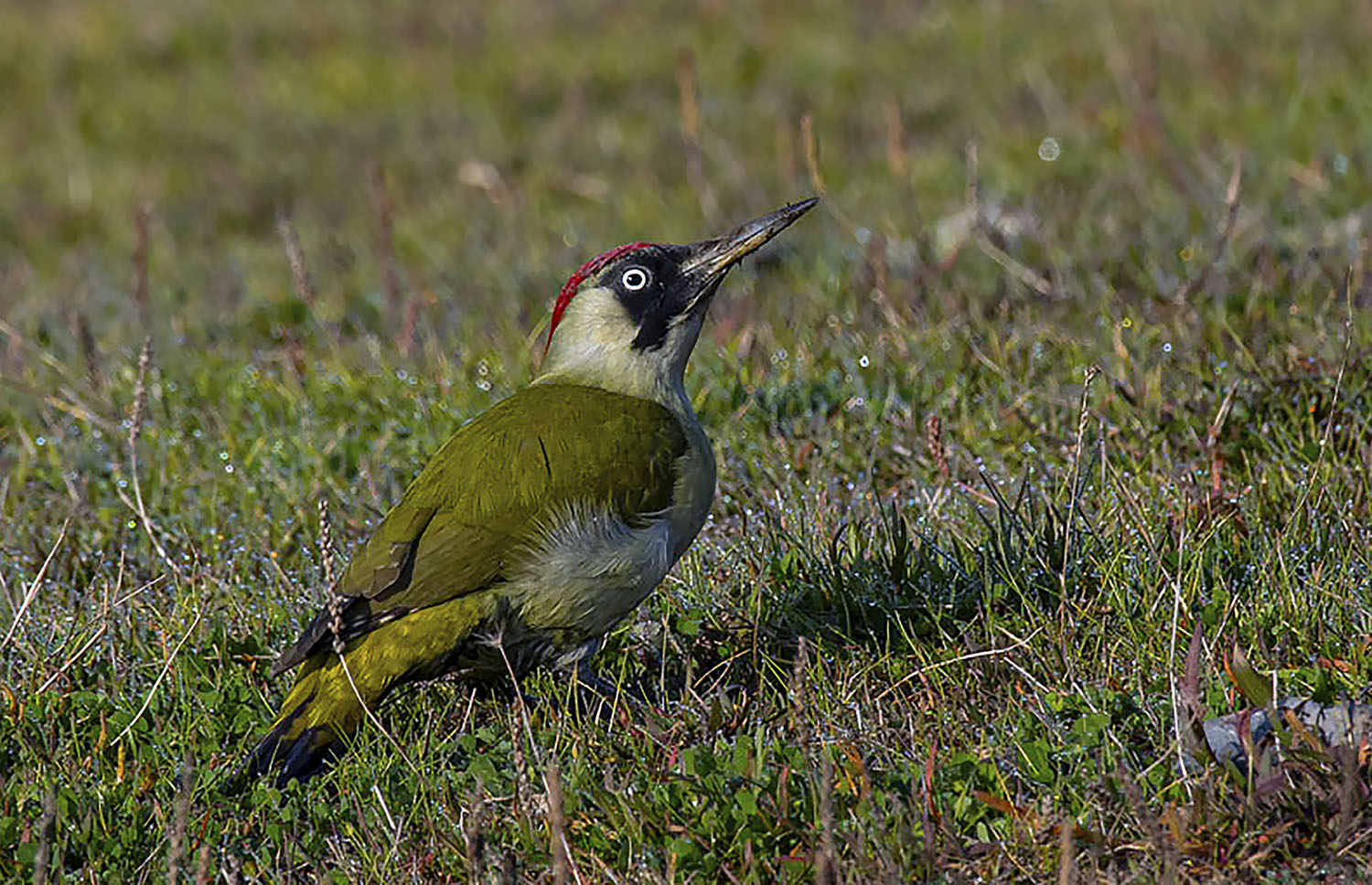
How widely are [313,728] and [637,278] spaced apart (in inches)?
53.8

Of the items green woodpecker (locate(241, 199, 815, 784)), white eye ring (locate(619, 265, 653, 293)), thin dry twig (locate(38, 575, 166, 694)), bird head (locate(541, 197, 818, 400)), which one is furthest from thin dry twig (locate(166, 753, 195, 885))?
white eye ring (locate(619, 265, 653, 293))

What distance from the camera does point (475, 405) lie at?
20.1 ft

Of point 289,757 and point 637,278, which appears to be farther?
point 637,278

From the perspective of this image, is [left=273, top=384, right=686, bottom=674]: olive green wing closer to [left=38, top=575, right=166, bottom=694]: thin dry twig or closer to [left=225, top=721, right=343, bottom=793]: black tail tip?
[left=225, top=721, right=343, bottom=793]: black tail tip

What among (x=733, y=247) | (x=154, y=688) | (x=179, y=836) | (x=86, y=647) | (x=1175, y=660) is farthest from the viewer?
(x=733, y=247)

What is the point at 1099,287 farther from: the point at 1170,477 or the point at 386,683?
the point at 386,683

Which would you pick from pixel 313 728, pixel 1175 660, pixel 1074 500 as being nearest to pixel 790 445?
pixel 1074 500

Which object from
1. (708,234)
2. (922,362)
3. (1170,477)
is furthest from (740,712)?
(708,234)

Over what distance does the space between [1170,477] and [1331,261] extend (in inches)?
74.2

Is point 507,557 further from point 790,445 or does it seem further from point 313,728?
point 790,445

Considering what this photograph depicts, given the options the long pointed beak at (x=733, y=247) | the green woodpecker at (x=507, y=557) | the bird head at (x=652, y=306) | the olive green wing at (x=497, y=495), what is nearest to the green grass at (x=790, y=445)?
the green woodpecker at (x=507, y=557)

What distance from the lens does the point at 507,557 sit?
4023 mm

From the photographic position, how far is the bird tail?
391cm

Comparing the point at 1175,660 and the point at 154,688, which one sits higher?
the point at 154,688
